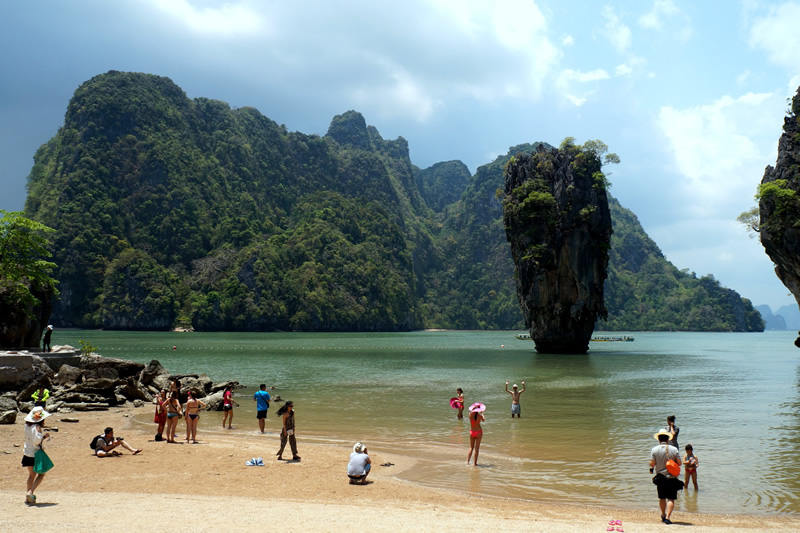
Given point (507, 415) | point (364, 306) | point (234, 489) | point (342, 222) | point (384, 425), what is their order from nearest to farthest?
point (234, 489)
point (384, 425)
point (507, 415)
point (364, 306)
point (342, 222)

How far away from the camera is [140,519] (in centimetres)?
998

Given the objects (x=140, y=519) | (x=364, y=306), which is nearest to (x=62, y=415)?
(x=140, y=519)

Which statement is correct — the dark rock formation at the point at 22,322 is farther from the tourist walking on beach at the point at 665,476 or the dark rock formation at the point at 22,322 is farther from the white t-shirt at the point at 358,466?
the tourist walking on beach at the point at 665,476

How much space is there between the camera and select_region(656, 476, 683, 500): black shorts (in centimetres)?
1078

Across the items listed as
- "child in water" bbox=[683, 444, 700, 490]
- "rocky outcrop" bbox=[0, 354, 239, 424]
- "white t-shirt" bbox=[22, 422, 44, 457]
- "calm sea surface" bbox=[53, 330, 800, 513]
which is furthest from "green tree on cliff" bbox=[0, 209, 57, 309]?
"child in water" bbox=[683, 444, 700, 490]

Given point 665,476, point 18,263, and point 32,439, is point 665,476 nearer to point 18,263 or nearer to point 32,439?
point 32,439

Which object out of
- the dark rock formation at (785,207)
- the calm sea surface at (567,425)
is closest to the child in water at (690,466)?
the calm sea surface at (567,425)

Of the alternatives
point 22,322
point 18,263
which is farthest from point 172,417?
point 18,263

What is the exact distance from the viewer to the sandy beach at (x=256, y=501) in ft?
32.9

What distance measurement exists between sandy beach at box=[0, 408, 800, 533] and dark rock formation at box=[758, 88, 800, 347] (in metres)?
43.6

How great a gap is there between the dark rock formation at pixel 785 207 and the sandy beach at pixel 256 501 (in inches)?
1716

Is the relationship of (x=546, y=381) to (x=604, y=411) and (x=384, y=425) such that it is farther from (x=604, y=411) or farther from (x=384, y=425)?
(x=384, y=425)

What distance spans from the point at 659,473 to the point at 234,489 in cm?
912

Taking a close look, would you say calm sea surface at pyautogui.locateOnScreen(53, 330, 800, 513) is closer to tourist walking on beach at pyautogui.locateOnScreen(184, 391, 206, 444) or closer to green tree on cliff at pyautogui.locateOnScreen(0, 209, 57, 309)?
tourist walking on beach at pyautogui.locateOnScreen(184, 391, 206, 444)
